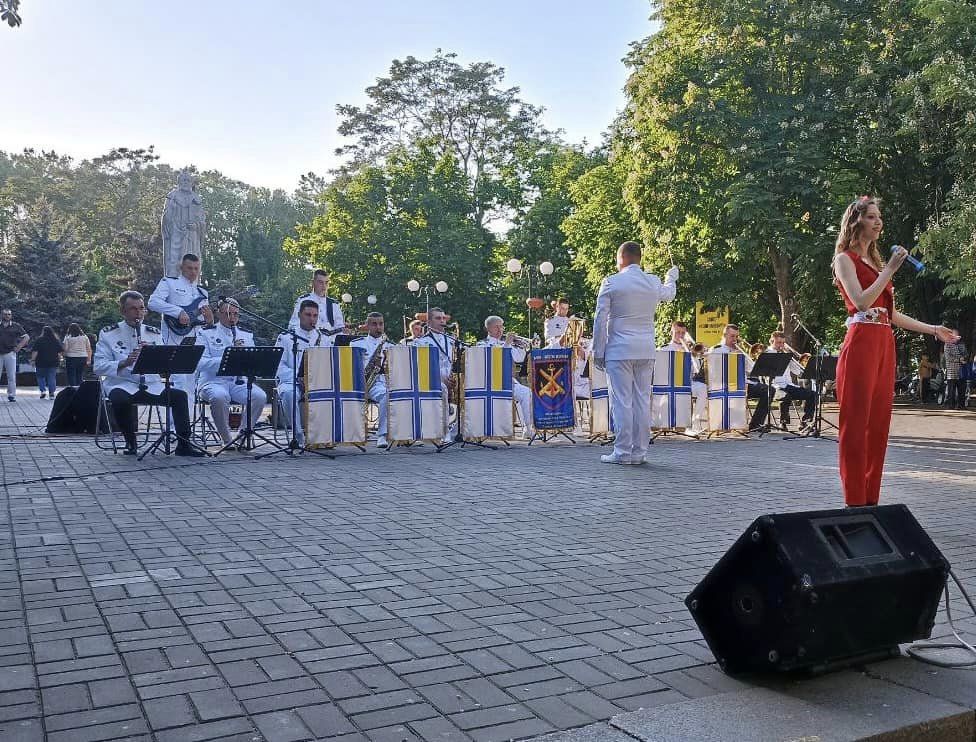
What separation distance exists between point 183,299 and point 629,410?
20.7ft

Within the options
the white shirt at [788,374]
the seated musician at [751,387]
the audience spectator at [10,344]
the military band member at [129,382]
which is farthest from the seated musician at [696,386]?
the audience spectator at [10,344]

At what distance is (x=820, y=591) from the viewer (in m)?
3.32

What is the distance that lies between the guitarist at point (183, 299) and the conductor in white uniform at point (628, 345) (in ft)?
18.1

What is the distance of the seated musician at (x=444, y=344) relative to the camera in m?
14.5

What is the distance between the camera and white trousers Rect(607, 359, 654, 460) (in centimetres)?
1123

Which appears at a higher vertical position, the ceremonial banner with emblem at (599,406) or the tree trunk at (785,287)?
the tree trunk at (785,287)

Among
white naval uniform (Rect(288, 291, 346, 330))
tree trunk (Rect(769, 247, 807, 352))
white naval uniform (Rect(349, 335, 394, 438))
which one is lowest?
white naval uniform (Rect(349, 335, 394, 438))

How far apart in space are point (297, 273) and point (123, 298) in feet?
168

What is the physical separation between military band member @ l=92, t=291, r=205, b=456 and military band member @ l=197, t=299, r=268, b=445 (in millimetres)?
750

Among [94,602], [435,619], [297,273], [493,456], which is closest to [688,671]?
[435,619]

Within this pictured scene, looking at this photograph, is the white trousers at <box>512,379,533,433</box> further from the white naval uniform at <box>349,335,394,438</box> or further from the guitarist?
the guitarist

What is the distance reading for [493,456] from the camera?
40.9 ft

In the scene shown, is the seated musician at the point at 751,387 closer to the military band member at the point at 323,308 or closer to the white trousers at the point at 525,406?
the white trousers at the point at 525,406

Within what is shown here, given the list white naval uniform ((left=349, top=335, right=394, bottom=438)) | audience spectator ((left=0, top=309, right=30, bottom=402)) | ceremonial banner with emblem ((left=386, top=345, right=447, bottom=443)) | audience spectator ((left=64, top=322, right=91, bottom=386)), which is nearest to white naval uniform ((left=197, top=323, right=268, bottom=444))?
white naval uniform ((left=349, top=335, right=394, bottom=438))
